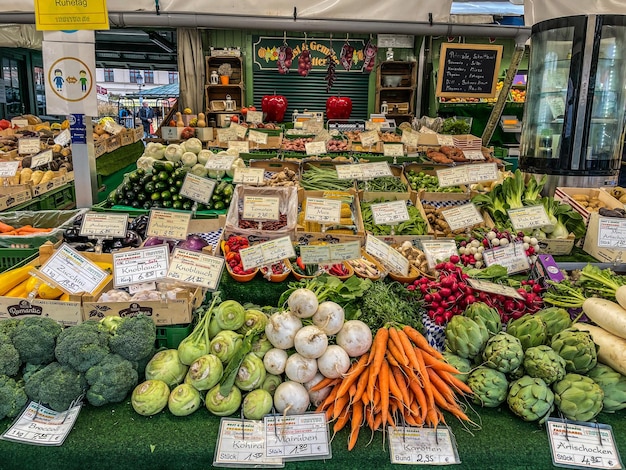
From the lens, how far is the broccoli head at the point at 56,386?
1.55 m

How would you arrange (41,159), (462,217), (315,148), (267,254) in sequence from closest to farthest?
(267,254)
(462,217)
(41,159)
(315,148)

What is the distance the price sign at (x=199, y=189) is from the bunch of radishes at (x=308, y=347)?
2.00 meters

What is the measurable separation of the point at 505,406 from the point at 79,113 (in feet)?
8.71

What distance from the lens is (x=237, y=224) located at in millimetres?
3164

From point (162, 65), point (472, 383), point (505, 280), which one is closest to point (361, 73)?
point (505, 280)

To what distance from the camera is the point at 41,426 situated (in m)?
1.56

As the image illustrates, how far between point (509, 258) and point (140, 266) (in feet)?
6.22

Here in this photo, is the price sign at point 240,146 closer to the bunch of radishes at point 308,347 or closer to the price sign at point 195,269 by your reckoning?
the price sign at point 195,269

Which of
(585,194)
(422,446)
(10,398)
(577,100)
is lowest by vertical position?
(422,446)

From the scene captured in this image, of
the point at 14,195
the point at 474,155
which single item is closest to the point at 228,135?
the point at 14,195

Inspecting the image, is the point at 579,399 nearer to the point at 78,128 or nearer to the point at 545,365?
the point at 545,365

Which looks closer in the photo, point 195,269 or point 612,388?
point 612,388

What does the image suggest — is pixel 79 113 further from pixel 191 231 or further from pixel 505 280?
pixel 505 280

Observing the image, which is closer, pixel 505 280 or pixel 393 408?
pixel 393 408
